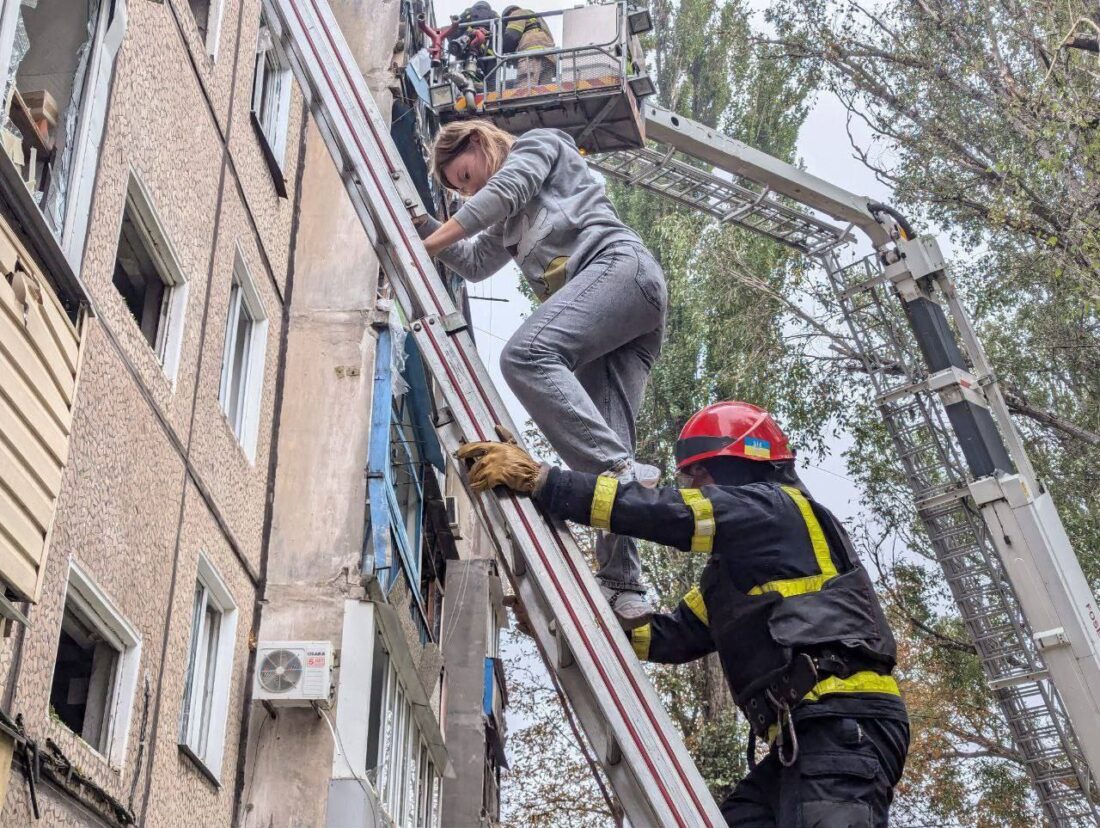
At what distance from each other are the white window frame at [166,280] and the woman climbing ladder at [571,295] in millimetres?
2296

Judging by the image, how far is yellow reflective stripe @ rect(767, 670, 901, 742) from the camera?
12.9 feet

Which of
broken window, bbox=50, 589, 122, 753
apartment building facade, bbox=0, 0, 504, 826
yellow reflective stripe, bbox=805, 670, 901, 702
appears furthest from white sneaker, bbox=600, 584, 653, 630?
broken window, bbox=50, 589, 122, 753

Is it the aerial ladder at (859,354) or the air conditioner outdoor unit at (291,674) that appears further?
the air conditioner outdoor unit at (291,674)

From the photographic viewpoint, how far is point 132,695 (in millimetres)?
6238

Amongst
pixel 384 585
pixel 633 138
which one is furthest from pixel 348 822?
pixel 633 138

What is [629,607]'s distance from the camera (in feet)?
14.6

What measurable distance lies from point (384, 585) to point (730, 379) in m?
9.87

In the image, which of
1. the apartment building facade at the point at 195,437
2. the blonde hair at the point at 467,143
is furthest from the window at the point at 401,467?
the blonde hair at the point at 467,143

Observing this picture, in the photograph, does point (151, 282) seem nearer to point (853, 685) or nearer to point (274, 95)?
point (274, 95)

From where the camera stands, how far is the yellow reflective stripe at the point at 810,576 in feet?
13.3

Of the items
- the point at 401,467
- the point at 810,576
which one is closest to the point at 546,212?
the point at 810,576

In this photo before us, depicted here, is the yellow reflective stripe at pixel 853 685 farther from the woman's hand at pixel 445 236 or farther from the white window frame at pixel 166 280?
the white window frame at pixel 166 280

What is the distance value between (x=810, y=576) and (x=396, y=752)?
7066 mm

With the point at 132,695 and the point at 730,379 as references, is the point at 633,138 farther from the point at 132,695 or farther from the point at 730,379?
the point at 132,695
